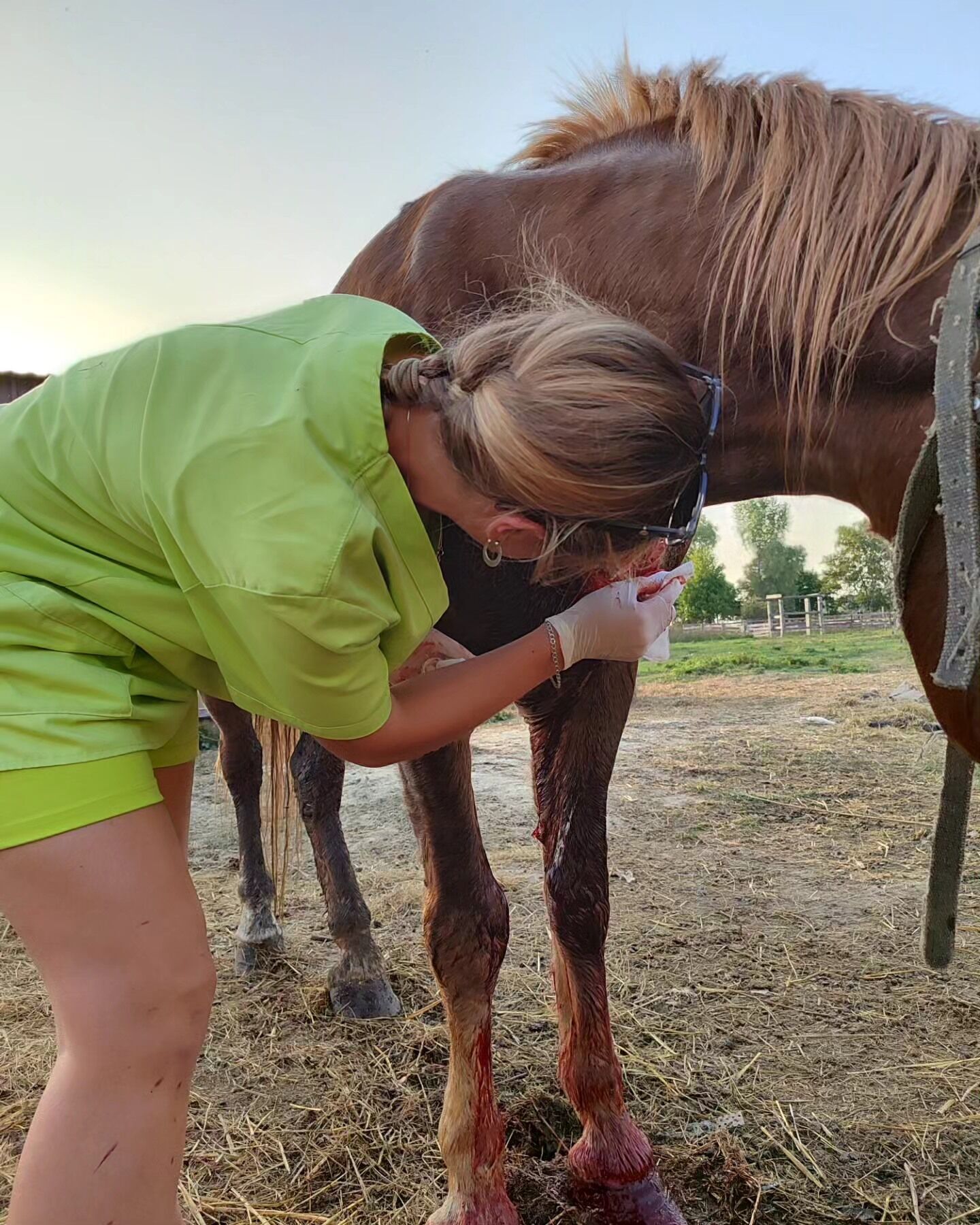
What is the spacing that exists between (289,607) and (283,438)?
0.21 metres

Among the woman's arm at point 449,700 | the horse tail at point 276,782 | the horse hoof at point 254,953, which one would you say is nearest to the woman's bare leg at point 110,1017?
the woman's arm at point 449,700

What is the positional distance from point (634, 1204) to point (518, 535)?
1396 mm

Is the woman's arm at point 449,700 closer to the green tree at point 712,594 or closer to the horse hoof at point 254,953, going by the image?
the horse hoof at point 254,953

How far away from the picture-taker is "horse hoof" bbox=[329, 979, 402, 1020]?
274 centimetres

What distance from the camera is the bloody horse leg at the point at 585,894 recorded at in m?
1.84

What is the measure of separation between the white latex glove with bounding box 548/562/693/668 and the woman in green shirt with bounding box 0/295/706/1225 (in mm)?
212

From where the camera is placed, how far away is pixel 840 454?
4.01 ft

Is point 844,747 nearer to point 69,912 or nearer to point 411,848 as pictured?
point 411,848

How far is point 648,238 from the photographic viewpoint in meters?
1.40

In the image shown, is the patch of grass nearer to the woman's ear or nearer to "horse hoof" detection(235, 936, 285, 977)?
"horse hoof" detection(235, 936, 285, 977)

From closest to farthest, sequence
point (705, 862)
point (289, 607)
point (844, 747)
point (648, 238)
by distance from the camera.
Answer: point (289, 607)
point (648, 238)
point (705, 862)
point (844, 747)

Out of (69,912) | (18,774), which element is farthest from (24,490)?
(69,912)

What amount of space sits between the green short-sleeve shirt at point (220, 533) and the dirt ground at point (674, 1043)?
4.32ft

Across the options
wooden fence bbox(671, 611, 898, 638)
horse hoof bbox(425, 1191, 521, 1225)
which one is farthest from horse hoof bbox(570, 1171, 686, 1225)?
wooden fence bbox(671, 611, 898, 638)
